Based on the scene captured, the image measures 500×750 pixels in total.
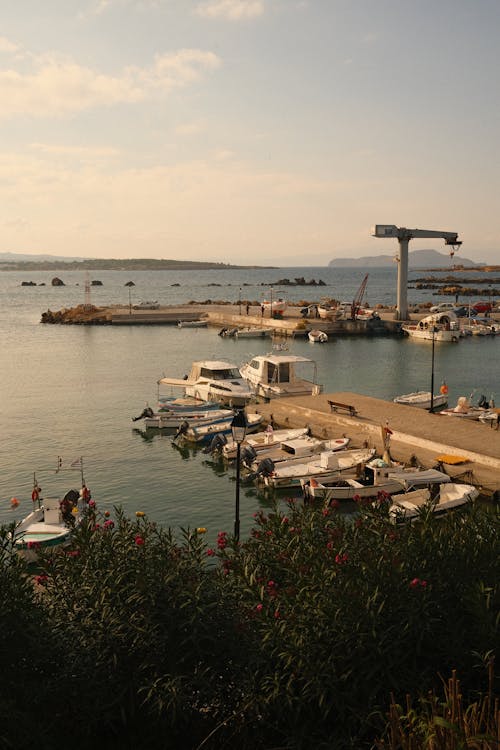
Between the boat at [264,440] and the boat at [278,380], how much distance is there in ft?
29.1

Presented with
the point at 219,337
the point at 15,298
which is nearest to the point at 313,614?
the point at 219,337

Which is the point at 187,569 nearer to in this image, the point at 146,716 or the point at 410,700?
the point at 146,716

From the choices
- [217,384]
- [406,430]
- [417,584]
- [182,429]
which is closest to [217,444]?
[182,429]

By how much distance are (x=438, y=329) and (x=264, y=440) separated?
50350 mm

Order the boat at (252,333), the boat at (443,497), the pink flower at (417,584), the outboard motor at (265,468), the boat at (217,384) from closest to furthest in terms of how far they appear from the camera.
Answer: the pink flower at (417,584) < the boat at (443,497) < the outboard motor at (265,468) < the boat at (217,384) < the boat at (252,333)

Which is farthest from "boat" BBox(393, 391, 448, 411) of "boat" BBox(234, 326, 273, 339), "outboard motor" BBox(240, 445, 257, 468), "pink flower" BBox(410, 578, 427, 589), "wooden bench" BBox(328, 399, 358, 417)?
"boat" BBox(234, 326, 273, 339)

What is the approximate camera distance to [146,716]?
9.16m

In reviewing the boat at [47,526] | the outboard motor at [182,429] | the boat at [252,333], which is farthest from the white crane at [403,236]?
the boat at [47,526]

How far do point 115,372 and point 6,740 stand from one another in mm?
48808

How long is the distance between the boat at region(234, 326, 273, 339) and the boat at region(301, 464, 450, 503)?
58181mm

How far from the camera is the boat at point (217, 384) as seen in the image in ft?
130

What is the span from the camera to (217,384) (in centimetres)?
4050

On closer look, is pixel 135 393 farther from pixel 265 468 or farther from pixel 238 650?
pixel 238 650

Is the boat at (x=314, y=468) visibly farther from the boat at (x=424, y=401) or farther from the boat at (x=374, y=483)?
the boat at (x=424, y=401)
